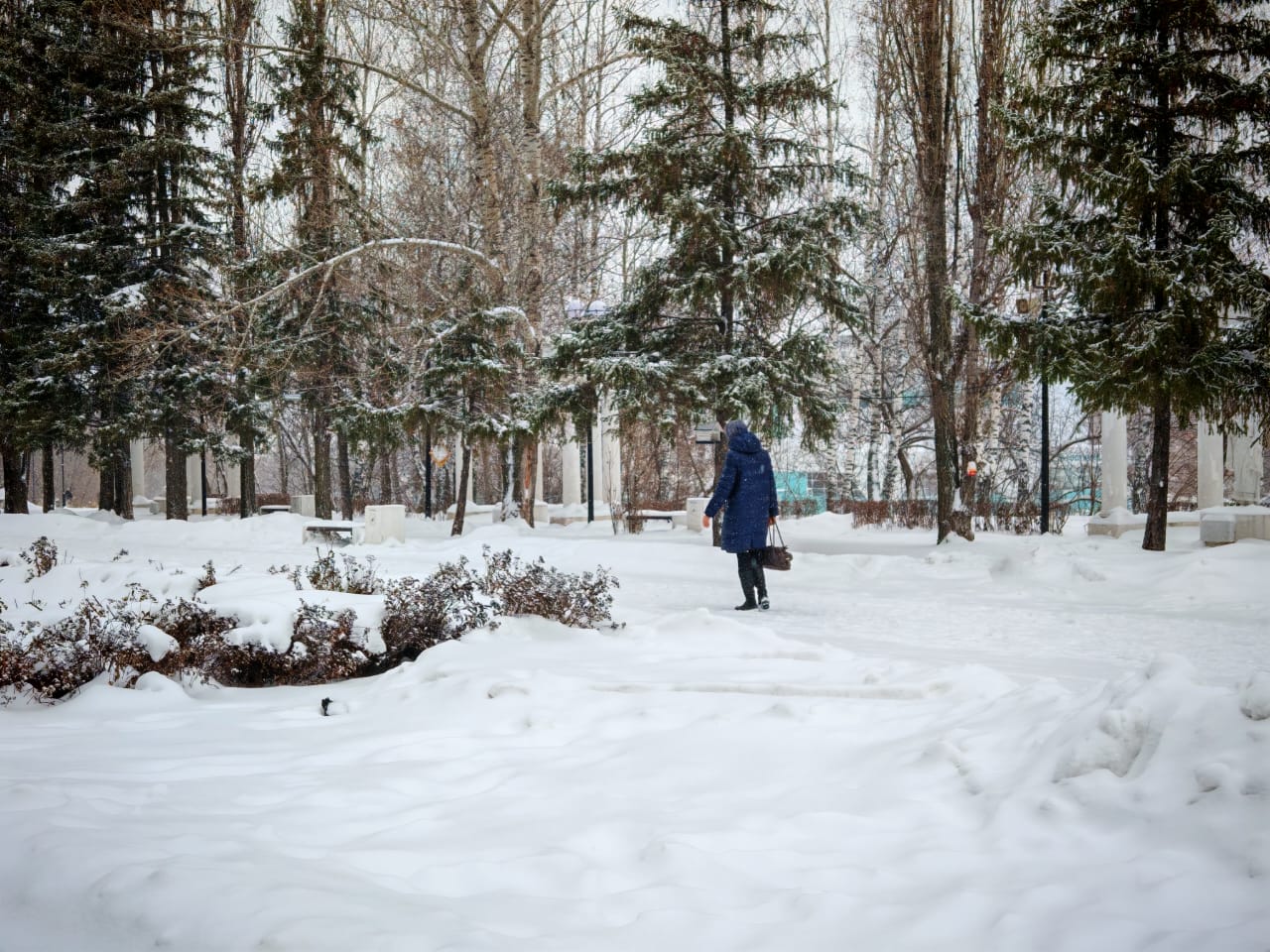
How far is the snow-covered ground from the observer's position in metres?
2.62

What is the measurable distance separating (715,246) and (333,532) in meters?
9.02

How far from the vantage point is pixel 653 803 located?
3.83 meters

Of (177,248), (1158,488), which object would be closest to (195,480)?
(177,248)

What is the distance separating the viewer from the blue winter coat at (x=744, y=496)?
9859 mm

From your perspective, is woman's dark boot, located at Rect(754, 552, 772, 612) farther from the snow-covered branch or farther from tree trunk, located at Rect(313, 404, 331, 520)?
tree trunk, located at Rect(313, 404, 331, 520)

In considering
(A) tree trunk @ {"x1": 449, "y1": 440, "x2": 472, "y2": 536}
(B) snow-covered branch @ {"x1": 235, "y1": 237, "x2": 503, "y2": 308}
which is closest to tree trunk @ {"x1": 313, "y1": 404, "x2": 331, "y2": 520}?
(A) tree trunk @ {"x1": 449, "y1": 440, "x2": 472, "y2": 536}

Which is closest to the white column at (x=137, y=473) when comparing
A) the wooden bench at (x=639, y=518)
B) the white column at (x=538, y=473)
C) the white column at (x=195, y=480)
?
the white column at (x=195, y=480)

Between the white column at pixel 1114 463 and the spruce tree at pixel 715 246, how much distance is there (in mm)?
7883

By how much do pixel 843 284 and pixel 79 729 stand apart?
12.6 meters

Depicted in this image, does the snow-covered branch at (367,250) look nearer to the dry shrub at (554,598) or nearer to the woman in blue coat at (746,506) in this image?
the woman in blue coat at (746,506)

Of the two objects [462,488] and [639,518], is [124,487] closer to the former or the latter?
[462,488]

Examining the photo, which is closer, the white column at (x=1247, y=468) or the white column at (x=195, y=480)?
the white column at (x=1247, y=468)

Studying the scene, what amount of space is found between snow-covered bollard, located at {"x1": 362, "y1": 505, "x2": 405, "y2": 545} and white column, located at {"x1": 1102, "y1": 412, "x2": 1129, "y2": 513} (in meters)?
14.4

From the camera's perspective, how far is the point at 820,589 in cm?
1177
